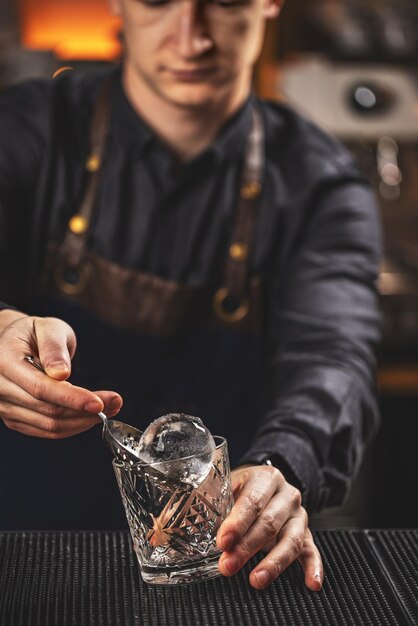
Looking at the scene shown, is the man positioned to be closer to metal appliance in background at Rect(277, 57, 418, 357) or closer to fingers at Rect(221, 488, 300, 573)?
fingers at Rect(221, 488, 300, 573)

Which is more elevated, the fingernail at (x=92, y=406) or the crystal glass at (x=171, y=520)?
the fingernail at (x=92, y=406)

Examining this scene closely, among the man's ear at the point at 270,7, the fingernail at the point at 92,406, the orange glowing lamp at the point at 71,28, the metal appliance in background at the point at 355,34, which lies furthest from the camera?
the metal appliance in background at the point at 355,34

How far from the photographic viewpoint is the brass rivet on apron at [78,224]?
195 centimetres

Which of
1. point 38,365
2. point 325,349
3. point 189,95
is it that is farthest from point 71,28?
point 38,365

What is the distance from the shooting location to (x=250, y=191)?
6.56 ft

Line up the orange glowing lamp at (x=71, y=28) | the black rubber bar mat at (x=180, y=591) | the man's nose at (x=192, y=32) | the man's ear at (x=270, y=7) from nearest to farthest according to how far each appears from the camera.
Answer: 1. the black rubber bar mat at (x=180, y=591)
2. the man's nose at (x=192, y=32)
3. the man's ear at (x=270, y=7)
4. the orange glowing lamp at (x=71, y=28)

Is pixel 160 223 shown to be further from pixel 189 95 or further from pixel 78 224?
pixel 189 95

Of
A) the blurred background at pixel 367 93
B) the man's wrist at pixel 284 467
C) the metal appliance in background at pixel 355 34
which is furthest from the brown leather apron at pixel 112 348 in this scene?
the metal appliance in background at pixel 355 34

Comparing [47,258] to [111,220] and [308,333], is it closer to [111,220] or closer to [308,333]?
[111,220]

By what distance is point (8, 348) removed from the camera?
1.14 meters

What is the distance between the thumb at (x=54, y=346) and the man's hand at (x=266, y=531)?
9.6 inches

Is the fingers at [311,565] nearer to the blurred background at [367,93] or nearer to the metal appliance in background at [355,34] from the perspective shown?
the blurred background at [367,93]

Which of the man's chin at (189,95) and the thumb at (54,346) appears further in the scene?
the man's chin at (189,95)

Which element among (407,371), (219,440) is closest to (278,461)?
(219,440)
